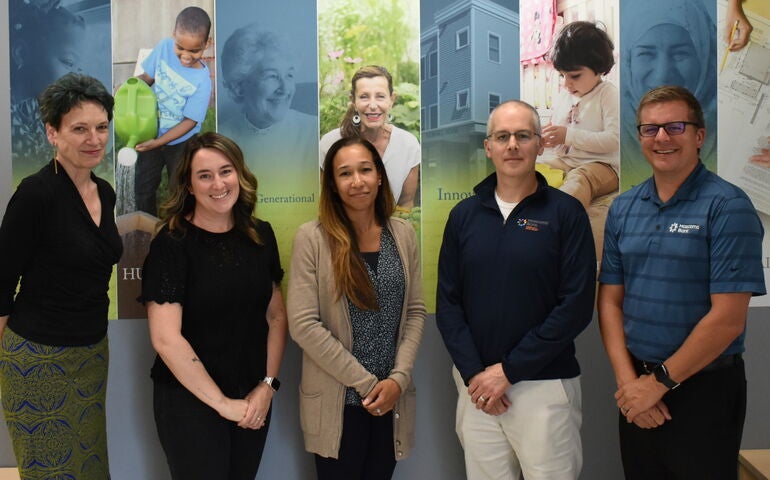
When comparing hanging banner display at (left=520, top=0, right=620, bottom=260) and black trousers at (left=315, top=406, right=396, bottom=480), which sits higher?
hanging banner display at (left=520, top=0, right=620, bottom=260)

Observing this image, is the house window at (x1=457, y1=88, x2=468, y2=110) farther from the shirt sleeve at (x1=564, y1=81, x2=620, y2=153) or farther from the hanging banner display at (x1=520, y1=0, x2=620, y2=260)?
the shirt sleeve at (x1=564, y1=81, x2=620, y2=153)

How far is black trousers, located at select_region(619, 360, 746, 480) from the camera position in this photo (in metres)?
1.70

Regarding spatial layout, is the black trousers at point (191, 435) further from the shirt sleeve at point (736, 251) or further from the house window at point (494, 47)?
the house window at point (494, 47)

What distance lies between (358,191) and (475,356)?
70 cm

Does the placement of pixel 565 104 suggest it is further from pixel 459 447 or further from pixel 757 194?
pixel 459 447

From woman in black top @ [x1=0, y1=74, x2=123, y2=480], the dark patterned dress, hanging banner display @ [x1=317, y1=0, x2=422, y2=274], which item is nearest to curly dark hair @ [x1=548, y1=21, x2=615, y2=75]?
hanging banner display @ [x1=317, y1=0, x2=422, y2=274]

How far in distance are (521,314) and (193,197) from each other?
1201 millimetres

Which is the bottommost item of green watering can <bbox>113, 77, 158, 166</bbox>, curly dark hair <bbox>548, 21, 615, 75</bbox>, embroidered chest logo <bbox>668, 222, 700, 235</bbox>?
embroidered chest logo <bbox>668, 222, 700, 235</bbox>

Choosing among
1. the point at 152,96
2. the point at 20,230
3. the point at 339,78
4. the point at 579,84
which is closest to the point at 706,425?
the point at 579,84

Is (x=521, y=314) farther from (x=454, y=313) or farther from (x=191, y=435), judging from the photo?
(x=191, y=435)

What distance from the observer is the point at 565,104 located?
246 cm

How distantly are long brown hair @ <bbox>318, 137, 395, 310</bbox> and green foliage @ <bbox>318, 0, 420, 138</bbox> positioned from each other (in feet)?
1.48

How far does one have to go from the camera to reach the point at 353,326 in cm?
197

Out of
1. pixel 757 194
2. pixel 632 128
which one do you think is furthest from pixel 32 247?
pixel 757 194
